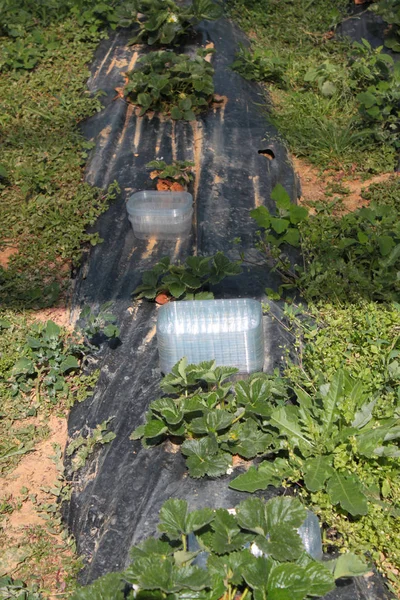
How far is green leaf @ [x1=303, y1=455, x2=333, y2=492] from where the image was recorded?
3.04 m

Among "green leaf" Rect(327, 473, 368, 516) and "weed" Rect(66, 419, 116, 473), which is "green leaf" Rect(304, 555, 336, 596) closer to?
"green leaf" Rect(327, 473, 368, 516)

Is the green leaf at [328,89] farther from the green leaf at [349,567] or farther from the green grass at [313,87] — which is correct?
the green leaf at [349,567]

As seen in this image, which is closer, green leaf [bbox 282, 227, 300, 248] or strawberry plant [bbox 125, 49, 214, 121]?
green leaf [bbox 282, 227, 300, 248]

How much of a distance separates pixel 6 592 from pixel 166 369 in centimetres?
133

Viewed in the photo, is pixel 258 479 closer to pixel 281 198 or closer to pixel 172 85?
pixel 281 198

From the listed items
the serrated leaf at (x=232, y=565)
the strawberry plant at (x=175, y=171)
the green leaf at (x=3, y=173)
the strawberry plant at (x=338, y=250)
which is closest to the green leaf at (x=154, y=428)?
the serrated leaf at (x=232, y=565)

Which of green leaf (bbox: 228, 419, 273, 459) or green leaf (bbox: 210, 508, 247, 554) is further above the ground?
green leaf (bbox: 210, 508, 247, 554)

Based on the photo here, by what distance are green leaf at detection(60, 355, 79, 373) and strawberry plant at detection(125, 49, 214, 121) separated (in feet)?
8.46

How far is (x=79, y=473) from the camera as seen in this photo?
11.9 feet

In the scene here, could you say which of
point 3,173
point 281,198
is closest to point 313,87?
point 281,198

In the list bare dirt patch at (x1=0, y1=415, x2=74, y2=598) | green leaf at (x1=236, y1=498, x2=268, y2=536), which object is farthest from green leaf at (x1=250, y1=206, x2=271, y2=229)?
green leaf at (x1=236, y1=498, x2=268, y2=536)

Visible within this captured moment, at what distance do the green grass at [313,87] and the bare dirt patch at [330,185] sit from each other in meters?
0.07

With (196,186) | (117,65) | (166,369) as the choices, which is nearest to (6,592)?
(166,369)

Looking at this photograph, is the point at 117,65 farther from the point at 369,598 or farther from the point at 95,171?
the point at 369,598
